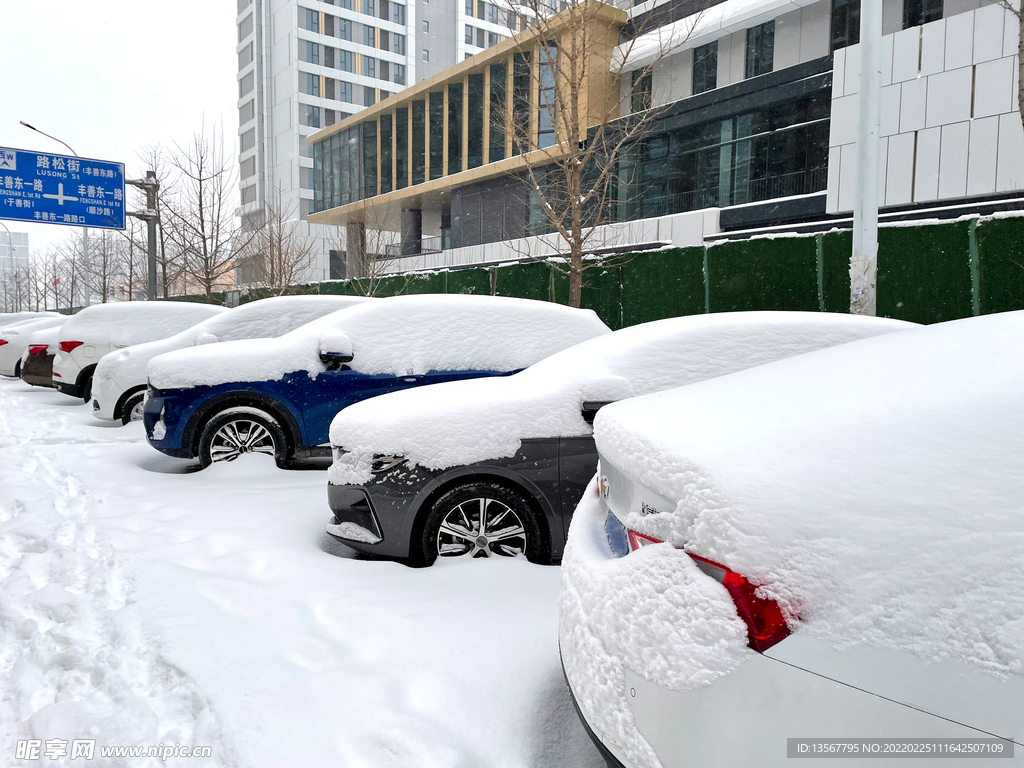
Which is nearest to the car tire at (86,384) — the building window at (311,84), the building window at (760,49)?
the building window at (760,49)

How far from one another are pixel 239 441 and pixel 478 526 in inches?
127

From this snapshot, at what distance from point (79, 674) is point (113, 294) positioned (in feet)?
135

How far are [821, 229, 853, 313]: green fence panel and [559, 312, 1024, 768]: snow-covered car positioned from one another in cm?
965

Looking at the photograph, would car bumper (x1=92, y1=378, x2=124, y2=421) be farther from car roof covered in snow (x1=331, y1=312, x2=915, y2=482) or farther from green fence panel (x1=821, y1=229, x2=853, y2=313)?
green fence panel (x1=821, y1=229, x2=853, y2=313)

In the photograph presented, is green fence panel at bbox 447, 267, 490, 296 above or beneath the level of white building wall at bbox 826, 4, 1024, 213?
beneath

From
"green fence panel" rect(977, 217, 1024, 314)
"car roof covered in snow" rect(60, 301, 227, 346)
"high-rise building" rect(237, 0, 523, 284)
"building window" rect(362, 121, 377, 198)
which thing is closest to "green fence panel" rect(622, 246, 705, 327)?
"green fence panel" rect(977, 217, 1024, 314)

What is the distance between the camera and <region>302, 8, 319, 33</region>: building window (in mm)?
54531

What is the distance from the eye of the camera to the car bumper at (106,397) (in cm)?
806

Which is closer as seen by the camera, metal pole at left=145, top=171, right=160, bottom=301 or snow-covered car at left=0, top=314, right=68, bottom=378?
snow-covered car at left=0, top=314, right=68, bottom=378

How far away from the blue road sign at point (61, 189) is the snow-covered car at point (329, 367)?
17.5m

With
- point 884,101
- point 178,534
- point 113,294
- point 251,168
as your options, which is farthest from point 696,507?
point 251,168

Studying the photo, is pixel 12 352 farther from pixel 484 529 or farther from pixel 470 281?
pixel 484 529

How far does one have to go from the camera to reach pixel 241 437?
6.07 m

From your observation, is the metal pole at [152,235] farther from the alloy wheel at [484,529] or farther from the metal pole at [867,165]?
the alloy wheel at [484,529]
